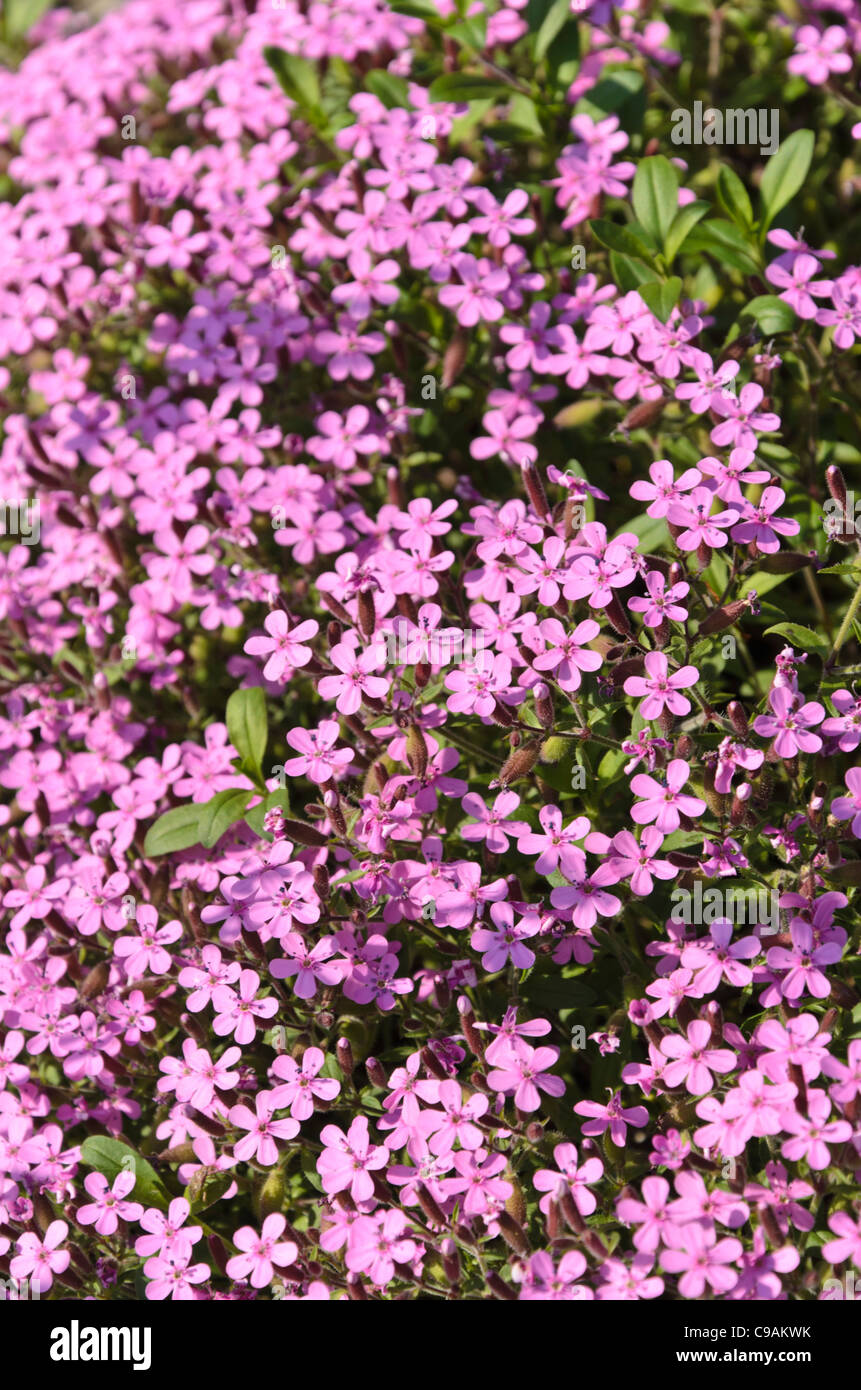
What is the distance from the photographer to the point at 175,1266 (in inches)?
95.3

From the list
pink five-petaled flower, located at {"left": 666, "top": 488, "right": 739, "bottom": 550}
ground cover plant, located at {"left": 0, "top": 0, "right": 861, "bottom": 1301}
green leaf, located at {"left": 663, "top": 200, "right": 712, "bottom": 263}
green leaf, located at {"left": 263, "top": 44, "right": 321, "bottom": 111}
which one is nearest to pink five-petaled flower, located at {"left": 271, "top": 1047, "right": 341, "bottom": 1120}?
ground cover plant, located at {"left": 0, "top": 0, "right": 861, "bottom": 1301}

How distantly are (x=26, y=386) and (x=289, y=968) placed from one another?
2559 mm

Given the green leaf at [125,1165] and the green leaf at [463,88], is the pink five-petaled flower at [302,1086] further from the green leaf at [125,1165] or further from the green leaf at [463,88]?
the green leaf at [463,88]

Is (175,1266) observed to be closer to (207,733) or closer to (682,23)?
(207,733)

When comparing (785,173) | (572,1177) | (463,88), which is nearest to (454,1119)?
(572,1177)

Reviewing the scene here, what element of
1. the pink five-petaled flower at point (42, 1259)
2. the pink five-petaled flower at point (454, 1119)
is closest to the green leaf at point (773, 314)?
the pink five-petaled flower at point (454, 1119)

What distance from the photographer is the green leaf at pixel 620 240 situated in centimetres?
307

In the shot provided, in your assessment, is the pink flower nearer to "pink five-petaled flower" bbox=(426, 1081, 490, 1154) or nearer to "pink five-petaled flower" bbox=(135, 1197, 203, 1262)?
"pink five-petaled flower" bbox=(426, 1081, 490, 1154)

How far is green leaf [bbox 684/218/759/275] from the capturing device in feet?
10.2

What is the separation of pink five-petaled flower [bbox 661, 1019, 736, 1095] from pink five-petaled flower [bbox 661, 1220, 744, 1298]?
238mm

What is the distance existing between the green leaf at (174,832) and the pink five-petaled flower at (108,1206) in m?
0.66

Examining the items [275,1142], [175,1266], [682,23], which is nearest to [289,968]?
[275,1142]

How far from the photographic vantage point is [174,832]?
8.93 ft

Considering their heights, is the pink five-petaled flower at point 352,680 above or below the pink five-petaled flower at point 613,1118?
above
